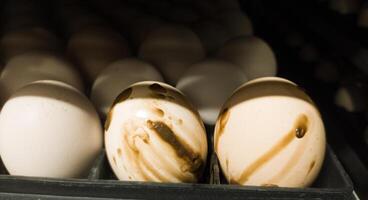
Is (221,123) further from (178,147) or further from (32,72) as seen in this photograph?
(32,72)

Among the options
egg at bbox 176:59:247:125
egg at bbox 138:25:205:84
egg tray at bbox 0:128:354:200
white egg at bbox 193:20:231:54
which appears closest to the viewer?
egg tray at bbox 0:128:354:200

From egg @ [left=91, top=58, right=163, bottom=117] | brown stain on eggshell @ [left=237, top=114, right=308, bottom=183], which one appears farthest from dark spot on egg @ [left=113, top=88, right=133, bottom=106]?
brown stain on eggshell @ [left=237, top=114, right=308, bottom=183]

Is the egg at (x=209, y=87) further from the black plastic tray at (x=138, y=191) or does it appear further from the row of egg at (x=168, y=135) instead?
the black plastic tray at (x=138, y=191)

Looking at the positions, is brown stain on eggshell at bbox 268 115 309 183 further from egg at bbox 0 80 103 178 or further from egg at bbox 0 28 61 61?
egg at bbox 0 28 61 61

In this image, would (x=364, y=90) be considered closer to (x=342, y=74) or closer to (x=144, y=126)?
(x=342, y=74)

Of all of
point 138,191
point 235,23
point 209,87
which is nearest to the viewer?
point 138,191

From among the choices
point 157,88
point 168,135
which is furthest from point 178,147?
point 157,88
